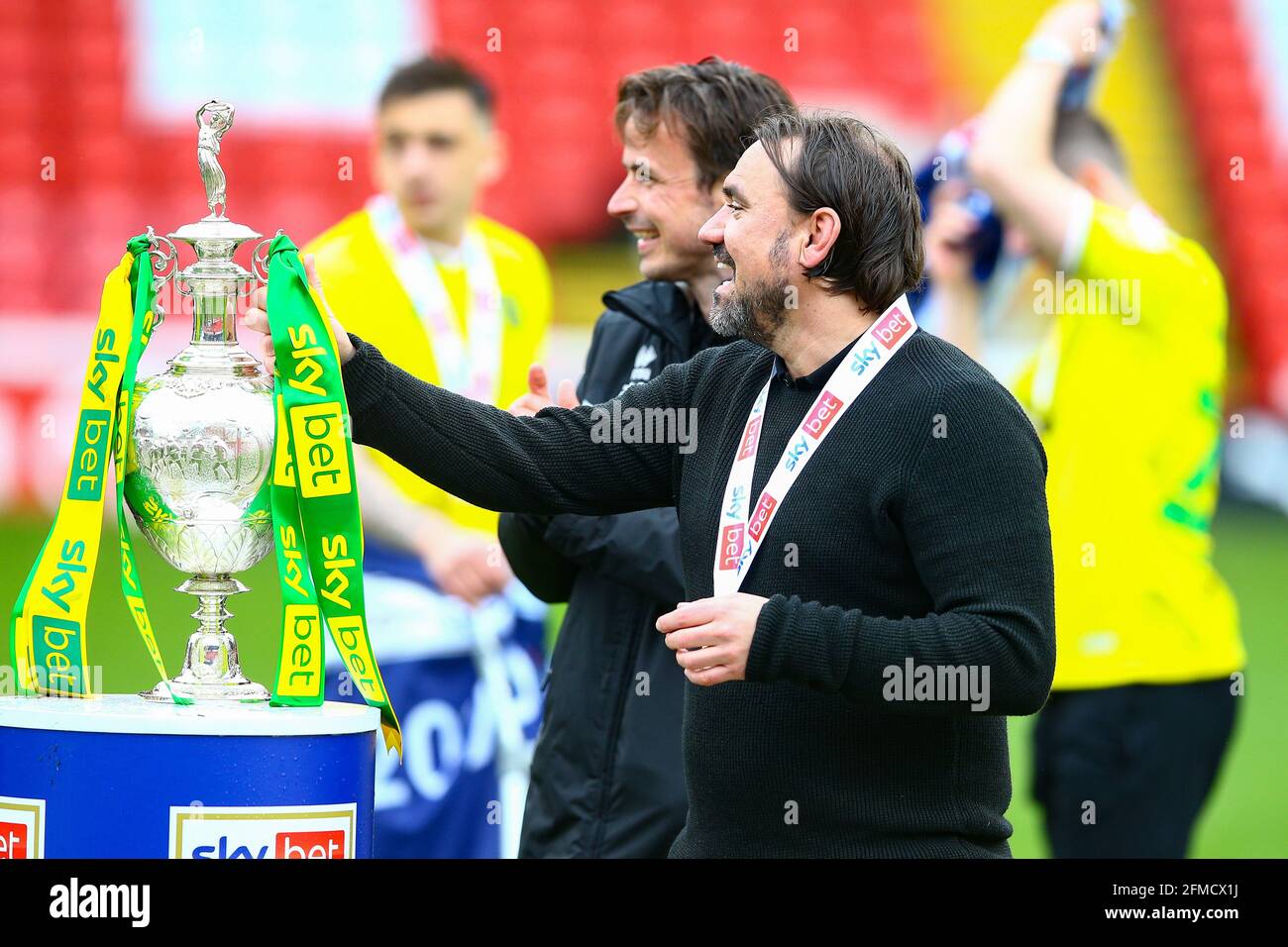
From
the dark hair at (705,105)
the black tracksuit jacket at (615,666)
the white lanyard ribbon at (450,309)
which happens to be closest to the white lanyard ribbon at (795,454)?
the black tracksuit jacket at (615,666)

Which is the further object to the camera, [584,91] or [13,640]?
[584,91]

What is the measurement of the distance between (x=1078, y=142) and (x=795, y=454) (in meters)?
2.79

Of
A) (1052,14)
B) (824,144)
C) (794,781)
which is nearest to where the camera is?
(794,781)

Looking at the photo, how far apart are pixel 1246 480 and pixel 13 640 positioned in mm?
6158

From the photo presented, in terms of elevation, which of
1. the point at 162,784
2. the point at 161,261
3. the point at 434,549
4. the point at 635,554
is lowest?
the point at 434,549

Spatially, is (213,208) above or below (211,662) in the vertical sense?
above

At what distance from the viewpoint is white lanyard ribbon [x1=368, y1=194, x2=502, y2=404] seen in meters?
4.46

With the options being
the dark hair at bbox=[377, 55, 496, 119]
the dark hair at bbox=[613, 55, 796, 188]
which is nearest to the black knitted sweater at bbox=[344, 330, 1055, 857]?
the dark hair at bbox=[613, 55, 796, 188]

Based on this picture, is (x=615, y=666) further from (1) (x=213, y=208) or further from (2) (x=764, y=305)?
(1) (x=213, y=208)

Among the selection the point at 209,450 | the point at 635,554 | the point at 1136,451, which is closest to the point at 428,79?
the point at 1136,451

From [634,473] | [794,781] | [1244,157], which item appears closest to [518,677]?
[634,473]

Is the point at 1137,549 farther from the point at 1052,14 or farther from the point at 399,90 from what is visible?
Result: the point at 399,90

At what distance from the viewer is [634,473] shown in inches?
91.3

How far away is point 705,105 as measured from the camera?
2.84m
